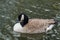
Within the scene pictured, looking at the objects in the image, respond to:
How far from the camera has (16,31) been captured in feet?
44.8

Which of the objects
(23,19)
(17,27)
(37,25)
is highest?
(23,19)

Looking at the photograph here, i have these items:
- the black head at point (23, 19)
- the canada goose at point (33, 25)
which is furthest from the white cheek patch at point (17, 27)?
the black head at point (23, 19)

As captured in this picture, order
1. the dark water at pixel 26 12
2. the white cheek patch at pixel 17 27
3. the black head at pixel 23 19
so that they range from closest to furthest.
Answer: the dark water at pixel 26 12 → the black head at pixel 23 19 → the white cheek patch at pixel 17 27

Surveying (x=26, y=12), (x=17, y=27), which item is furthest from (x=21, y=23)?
(x=26, y=12)

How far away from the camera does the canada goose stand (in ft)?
45.0

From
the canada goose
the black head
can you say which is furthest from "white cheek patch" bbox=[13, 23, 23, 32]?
the black head

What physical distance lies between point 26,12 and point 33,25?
1.23 m

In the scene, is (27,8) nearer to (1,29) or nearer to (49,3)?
(49,3)

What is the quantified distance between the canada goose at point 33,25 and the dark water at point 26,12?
12.2 inches

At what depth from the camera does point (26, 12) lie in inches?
583

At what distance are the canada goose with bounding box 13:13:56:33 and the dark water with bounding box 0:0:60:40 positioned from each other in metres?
0.31

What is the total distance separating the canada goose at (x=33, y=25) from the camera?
45.0 feet

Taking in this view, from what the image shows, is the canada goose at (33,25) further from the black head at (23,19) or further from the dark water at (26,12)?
the dark water at (26,12)

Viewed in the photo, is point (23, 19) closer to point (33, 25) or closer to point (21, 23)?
point (21, 23)
